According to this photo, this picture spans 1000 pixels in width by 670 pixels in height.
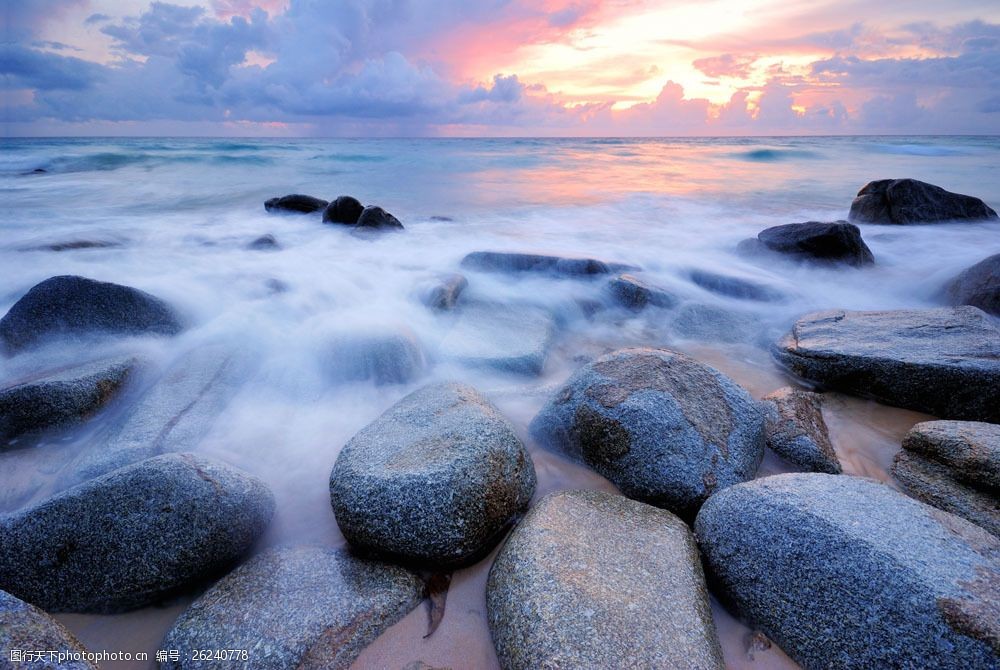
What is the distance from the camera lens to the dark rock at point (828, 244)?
601 centimetres

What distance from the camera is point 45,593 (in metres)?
1.86

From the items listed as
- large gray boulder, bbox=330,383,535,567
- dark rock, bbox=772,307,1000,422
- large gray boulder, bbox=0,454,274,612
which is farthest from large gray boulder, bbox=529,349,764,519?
large gray boulder, bbox=0,454,274,612

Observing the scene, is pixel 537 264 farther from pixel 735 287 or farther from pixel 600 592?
pixel 600 592

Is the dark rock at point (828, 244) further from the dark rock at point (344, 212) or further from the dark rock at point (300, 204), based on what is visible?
the dark rock at point (300, 204)

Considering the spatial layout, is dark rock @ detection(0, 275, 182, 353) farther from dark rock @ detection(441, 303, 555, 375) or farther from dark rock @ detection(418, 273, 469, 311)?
dark rock @ detection(441, 303, 555, 375)

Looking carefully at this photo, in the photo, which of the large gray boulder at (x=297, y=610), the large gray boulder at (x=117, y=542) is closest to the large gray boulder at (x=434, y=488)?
the large gray boulder at (x=297, y=610)

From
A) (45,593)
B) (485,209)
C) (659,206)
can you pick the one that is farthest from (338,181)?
(45,593)

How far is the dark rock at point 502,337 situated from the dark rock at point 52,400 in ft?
6.94

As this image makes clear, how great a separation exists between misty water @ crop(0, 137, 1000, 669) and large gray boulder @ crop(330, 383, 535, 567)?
0.19 m

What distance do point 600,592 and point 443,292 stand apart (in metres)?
3.53

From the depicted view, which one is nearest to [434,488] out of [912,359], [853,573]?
[853,573]

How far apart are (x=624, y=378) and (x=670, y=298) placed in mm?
2699

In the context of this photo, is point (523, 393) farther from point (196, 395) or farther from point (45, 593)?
point (45, 593)

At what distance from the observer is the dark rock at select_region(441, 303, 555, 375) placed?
371cm
